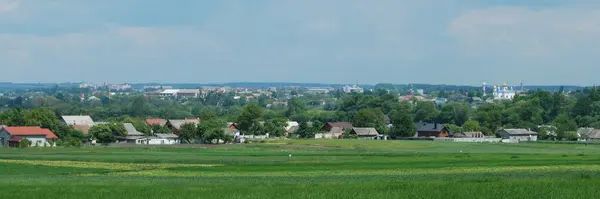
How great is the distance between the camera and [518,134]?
5413 inches

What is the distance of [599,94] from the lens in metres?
171

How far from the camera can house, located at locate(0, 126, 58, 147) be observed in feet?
334

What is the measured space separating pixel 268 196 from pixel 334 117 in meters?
135

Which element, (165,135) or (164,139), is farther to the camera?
(165,135)

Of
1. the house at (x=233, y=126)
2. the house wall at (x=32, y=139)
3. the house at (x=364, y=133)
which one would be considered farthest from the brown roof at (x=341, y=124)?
the house wall at (x=32, y=139)

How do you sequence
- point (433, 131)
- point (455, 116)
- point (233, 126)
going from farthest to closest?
point (455, 116) < point (433, 131) < point (233, 126)

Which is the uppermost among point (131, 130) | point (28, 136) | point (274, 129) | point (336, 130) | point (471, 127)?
point (28, 136)

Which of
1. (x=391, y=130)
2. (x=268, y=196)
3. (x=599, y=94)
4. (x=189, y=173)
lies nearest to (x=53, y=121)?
(x=391, y=130)

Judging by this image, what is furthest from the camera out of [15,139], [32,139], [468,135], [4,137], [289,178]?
[468,135]

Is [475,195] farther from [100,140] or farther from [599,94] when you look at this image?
[599,94]

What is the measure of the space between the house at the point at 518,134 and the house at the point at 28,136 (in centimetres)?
6505

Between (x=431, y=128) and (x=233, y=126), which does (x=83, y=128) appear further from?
(x=431, y=128)

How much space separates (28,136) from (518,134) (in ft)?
229

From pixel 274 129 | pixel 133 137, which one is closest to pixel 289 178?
pixel 133 137
